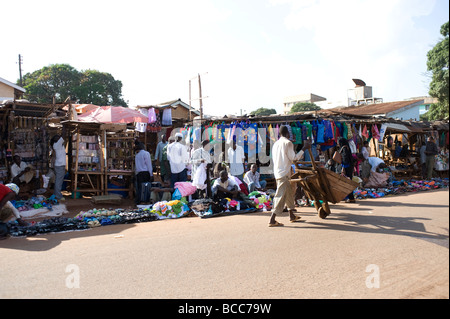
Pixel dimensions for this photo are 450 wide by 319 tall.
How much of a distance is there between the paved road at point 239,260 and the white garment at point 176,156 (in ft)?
12.1

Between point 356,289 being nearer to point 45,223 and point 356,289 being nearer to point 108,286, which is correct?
point 108,286

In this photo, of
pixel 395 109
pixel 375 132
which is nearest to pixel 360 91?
pixel 395 109

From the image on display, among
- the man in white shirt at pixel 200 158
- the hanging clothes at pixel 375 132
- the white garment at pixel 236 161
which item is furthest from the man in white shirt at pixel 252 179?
the hanging clothes at pixel 375 132

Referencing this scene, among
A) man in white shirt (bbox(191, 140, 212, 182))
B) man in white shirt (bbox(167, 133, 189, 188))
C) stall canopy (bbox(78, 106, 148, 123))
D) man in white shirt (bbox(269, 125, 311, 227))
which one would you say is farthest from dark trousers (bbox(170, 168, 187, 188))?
man in white shirt (bbox(269, 125, 311, 227))

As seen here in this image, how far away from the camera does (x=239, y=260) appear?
5.02 metres

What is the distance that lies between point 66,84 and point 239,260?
32946 millimetres

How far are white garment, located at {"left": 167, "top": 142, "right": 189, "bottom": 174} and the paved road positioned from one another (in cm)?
369

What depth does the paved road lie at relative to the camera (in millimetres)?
3938

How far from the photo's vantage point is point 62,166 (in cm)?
1110

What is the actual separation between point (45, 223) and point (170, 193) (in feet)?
12.0

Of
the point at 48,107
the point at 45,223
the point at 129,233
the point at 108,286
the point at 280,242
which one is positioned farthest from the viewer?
the point at 48,107

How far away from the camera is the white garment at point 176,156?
11.3 metres

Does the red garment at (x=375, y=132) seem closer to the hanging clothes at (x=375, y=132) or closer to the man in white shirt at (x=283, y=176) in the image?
the hanging clothes at (x=375, y=132)

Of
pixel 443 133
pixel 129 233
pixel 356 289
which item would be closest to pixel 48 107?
pixel 129 233
